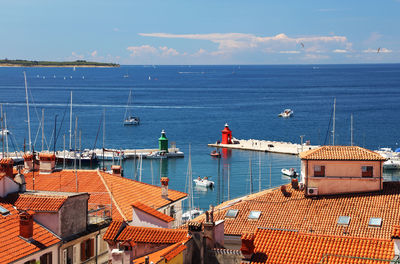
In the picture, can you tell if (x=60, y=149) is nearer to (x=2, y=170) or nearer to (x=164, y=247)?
(x=2, y=170)

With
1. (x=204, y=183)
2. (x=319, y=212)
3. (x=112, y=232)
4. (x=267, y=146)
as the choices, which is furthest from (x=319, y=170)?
(x=267, y=146)

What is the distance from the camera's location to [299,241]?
20.0 m

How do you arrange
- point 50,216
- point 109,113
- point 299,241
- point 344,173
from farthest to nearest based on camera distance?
point 109,113 < point 344,173 < point 50,216 < point 299,241

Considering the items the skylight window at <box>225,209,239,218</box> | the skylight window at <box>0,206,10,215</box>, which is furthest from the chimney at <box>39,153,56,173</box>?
the skylight window at <box>0,206,10,215</box>

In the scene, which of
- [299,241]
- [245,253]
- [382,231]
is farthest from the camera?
[382,231]

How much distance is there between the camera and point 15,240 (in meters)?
21.2

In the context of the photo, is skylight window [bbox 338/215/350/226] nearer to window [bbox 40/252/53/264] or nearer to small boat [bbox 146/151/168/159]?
window [bbox 40/252/53/264]

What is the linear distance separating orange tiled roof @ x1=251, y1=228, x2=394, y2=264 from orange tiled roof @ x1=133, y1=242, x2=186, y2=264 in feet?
6.62

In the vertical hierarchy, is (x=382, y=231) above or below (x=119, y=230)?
below

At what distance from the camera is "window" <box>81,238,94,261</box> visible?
78.8 feet

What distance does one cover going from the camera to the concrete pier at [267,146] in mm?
113250

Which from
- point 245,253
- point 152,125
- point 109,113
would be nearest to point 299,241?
point 245,253

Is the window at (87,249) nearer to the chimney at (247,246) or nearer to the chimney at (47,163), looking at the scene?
the chimney at (247,246)

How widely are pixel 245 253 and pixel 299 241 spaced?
204cm
